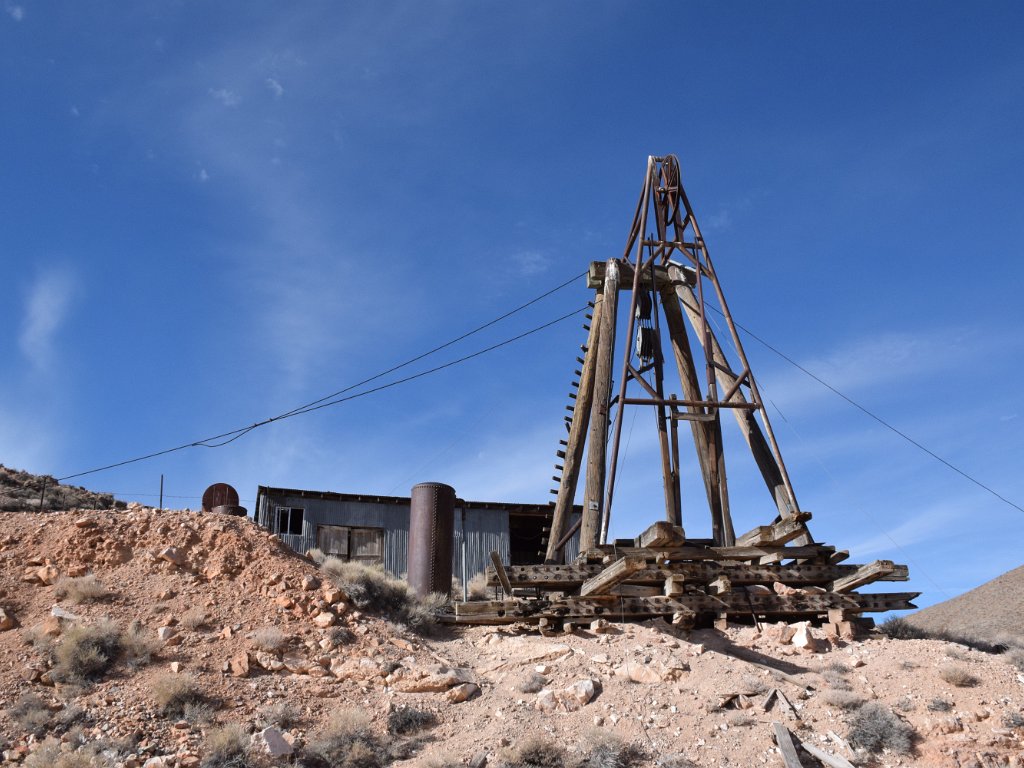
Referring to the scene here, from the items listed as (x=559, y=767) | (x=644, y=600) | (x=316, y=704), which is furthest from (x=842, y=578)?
(x=316, y=704)

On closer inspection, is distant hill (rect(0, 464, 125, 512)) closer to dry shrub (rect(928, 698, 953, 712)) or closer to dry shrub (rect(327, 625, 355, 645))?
dry shrub (rect(327, 625, 355, 645))

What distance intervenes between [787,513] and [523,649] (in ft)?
15.1

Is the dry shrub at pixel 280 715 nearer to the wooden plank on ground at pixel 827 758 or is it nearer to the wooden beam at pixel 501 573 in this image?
the wooden beam at pixel 501 573

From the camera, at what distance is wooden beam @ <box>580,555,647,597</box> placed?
1116 cm

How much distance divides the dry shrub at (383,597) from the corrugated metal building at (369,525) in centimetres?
762

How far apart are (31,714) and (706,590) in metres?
8.84

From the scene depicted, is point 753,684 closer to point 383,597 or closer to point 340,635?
point 340,635

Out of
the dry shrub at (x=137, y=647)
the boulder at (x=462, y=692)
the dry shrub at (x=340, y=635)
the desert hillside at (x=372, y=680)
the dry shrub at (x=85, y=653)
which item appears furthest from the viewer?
A: the dry shrub at (x=340, y=635)

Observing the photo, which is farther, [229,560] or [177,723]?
[229,560]

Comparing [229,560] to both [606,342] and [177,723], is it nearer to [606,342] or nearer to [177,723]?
[177,723]

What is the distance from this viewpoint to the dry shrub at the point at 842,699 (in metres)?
10.3

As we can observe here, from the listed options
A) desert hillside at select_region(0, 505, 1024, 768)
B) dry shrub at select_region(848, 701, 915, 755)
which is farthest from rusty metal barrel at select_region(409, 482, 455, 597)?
dry shrub at select_region(848, 701, 915, 755)

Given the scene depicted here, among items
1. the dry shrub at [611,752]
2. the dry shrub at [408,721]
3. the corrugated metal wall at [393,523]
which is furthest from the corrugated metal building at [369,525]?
the dry shrub at [611,752]

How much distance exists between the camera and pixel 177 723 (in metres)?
9.58
